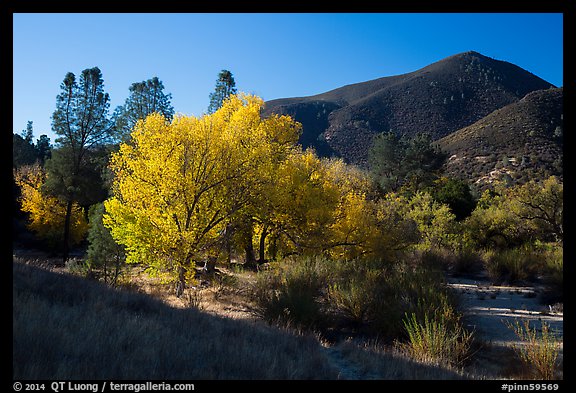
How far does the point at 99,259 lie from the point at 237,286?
42.6ft

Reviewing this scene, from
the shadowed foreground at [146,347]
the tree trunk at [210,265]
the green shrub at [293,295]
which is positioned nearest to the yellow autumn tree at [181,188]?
the tree trunk at [210,265]

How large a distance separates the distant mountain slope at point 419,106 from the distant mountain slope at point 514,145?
67.0 ft

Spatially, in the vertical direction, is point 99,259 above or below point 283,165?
below

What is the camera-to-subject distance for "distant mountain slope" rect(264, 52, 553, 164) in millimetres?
87188

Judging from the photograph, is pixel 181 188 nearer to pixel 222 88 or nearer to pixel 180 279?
pixel 180 279

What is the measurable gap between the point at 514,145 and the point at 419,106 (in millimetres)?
46133

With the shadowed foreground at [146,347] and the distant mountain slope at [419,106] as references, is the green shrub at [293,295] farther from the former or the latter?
the distant mountain slope at [419,106]

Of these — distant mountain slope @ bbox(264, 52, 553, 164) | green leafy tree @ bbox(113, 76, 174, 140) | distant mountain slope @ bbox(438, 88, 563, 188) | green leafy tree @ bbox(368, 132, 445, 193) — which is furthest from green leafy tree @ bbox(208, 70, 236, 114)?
distant mountain slope @ bbox(264, 52, 553, 164)

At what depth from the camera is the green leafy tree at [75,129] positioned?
28.9 m

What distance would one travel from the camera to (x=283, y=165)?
52.5ft

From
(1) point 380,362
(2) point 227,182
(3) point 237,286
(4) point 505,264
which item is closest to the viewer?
(1) point 380,362

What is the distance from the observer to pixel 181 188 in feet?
35.8
